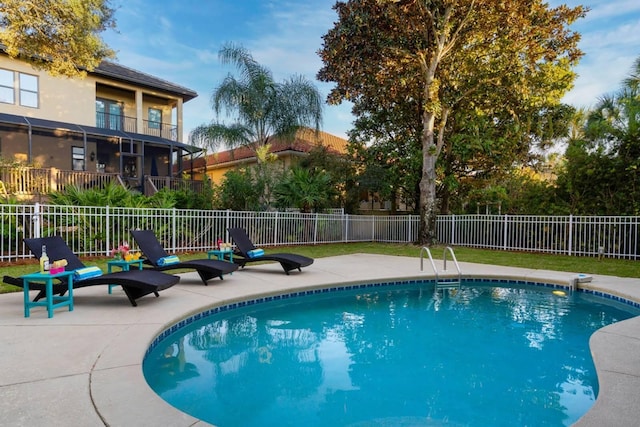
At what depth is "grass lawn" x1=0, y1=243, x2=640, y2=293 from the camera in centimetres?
910

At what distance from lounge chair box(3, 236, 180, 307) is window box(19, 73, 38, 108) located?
16.1 m

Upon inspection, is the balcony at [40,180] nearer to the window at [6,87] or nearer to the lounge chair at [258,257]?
the window at [6,87]

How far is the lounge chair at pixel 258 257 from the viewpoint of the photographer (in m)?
8.67

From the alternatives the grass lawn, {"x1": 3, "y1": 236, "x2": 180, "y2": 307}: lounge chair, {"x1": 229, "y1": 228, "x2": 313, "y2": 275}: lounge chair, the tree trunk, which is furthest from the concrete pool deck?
the tree trunk

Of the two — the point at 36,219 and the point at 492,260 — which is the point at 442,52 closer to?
the point at 492,260

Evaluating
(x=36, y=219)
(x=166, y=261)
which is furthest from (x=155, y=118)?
(x=166, y=261)

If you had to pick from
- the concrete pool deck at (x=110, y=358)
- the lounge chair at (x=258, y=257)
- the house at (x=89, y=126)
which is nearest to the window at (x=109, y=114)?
the house at (x=89, y=126)

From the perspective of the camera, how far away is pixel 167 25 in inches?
625

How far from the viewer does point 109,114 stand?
20.5 m

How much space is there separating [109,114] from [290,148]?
971 cm

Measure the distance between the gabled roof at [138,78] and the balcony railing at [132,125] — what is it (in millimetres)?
1928

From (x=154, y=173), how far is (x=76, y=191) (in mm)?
11018

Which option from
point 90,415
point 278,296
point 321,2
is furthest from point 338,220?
point 90,415

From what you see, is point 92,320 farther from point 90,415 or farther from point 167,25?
point 167,25
